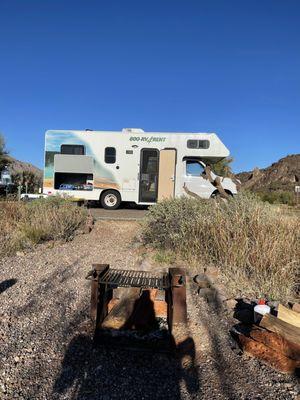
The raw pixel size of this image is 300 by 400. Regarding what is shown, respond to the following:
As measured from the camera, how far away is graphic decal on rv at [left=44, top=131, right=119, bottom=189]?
45.6 ft

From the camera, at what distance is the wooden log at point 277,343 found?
9.45 feet

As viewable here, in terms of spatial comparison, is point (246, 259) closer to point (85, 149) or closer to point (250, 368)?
point (250, 368)

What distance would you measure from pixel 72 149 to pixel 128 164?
197 cm

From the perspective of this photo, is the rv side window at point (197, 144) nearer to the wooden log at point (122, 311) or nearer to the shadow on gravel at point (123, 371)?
the wooden log at point (122, 311)

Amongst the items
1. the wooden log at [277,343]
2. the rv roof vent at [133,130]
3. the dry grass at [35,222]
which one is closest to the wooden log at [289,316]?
the wooden log at [277,343]

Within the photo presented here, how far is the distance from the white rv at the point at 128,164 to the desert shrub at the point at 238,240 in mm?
6944

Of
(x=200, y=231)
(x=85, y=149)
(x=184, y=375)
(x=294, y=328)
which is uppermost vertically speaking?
(x=85, y=149)

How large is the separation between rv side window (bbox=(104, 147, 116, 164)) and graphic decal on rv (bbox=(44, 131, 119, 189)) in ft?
0.94

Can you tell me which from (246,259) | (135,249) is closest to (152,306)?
(246,259)

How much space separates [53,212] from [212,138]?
7.36 meters

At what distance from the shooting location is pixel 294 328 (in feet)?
10.3

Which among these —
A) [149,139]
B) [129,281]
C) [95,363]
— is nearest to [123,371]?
[95,363]

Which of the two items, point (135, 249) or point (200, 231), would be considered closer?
point (200, 231)

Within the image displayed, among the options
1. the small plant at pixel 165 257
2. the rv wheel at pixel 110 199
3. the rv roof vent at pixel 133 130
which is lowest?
the small plant at pixel 165 257
